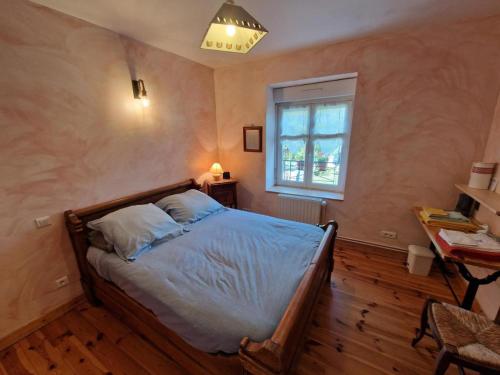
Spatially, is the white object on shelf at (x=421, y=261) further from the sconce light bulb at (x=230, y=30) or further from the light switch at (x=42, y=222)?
the light switch at (x=42, y=222)

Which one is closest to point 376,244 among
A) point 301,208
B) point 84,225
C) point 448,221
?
point 448,221

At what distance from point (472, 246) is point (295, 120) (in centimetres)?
241

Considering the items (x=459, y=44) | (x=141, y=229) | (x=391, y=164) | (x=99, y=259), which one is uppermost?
(x=459, y=44)

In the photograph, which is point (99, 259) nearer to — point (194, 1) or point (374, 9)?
point (194, 1)

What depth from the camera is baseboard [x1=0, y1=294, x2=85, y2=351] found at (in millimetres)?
1613

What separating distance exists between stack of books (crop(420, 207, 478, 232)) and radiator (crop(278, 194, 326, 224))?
1096 millimetres

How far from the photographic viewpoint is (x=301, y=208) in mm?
2990

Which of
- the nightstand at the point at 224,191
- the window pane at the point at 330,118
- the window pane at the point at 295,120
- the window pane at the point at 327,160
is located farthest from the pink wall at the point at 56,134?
the window pane at the point at 327,160

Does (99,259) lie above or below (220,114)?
below

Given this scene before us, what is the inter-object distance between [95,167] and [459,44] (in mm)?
3650

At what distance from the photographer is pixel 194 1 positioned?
1.57 metres

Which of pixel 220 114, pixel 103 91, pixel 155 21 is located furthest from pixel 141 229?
pixel 220 114

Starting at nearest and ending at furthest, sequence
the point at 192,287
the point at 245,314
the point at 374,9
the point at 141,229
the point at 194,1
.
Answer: the point at 245,314, the point at 192,287, the point at 194,1, the point at 374,9, the point at 141,229

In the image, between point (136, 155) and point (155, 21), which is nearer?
point (155, 21)
